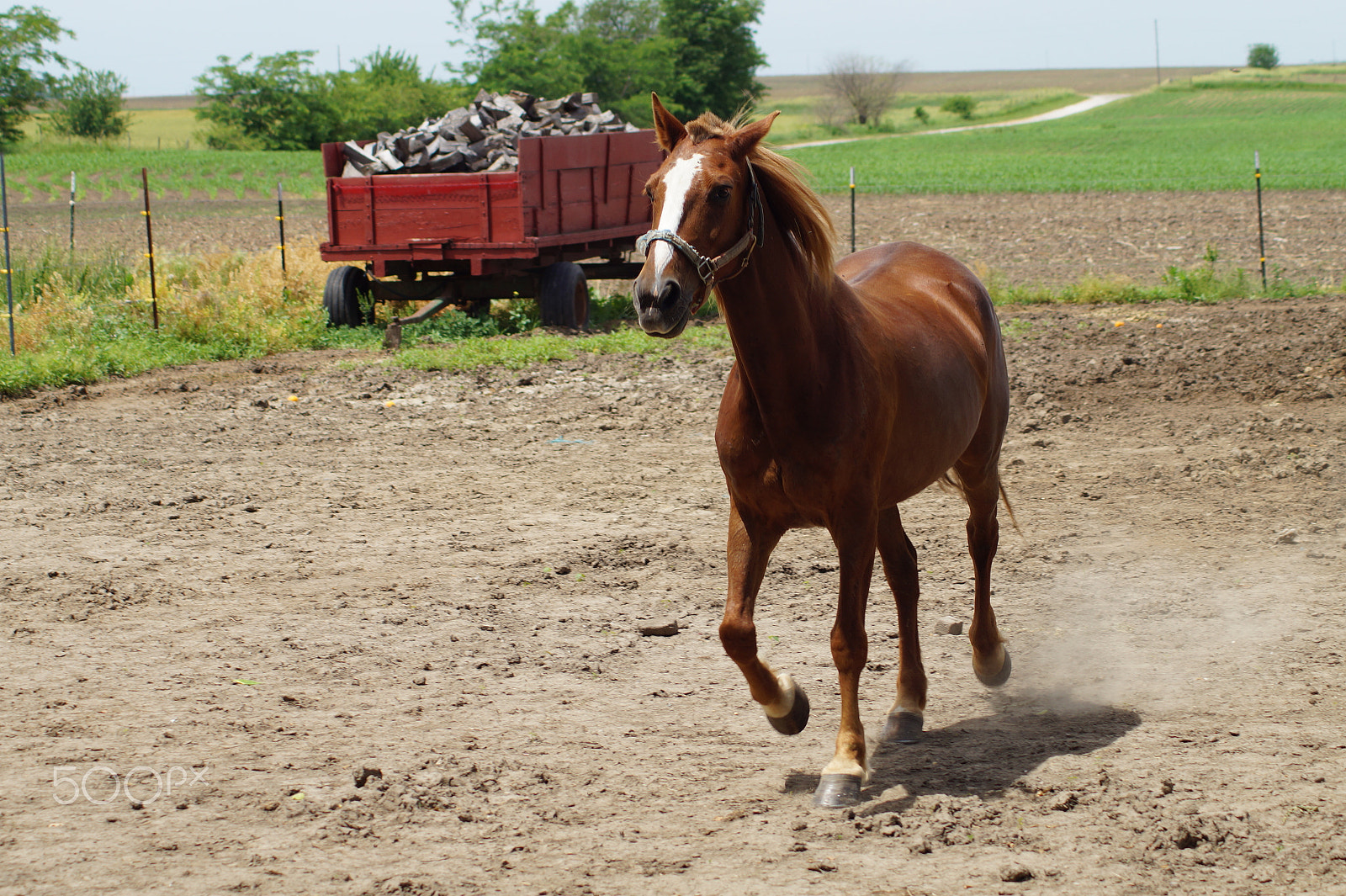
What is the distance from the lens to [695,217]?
3.21 m

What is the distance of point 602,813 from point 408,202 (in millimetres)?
10577

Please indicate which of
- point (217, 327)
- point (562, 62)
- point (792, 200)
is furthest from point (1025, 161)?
point (792, 200)

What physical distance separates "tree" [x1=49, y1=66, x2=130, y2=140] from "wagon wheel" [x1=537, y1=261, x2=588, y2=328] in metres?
58.4

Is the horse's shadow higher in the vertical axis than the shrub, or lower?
lower

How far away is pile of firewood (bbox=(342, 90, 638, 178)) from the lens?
1369cm

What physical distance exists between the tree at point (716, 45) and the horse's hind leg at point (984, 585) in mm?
69940

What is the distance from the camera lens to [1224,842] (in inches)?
125

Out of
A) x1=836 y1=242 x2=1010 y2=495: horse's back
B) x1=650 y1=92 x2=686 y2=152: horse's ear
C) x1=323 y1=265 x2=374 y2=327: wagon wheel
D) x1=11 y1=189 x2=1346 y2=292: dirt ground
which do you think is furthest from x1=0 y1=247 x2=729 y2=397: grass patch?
x1=650 y1=92 x2=686 y2=152: horse's ear

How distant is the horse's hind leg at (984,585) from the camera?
467 centimetres

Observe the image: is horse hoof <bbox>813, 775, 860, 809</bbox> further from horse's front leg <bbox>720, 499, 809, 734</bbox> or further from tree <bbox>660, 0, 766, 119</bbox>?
tree <bbox>660, 0, 766, 119</bbox>

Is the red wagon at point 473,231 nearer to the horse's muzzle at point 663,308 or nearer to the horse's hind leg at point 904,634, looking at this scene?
the horse's hind leg at point 904,634

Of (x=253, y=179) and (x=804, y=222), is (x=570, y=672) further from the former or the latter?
(x=253, y=179)

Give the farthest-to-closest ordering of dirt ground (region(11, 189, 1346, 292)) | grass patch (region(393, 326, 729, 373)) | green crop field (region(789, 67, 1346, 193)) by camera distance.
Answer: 1. green crop field (region(789, 67, 1346, 193))
2. dirt ground (region(11, 189, 1346, 292))
3. grass patch (region(393, 326, 729, 373))

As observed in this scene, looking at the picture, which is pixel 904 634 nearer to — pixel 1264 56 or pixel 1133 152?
pixel 1133 152
